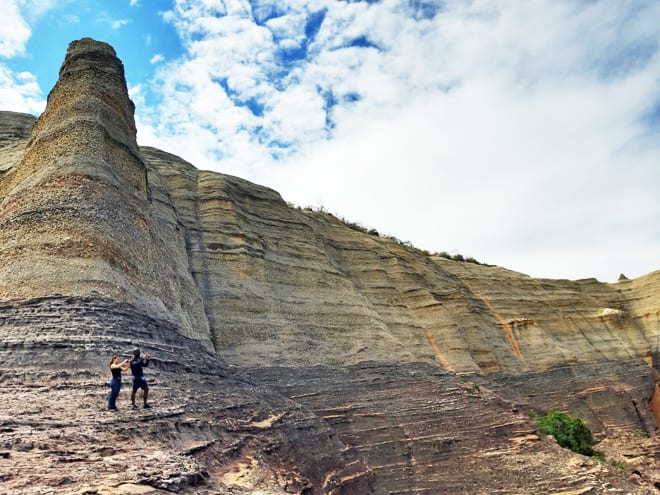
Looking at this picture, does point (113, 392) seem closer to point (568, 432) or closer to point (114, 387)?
point (114, 387)

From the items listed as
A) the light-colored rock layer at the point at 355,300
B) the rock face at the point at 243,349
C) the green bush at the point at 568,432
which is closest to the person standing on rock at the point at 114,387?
the rock face at the point at 243,349

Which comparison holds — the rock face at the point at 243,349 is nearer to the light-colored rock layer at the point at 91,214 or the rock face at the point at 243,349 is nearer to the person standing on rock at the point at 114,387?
the light-colored rock layer at the point at 91,214

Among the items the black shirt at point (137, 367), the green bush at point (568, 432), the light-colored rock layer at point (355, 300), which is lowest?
the green bush at point (568, 432)

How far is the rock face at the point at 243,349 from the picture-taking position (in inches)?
307

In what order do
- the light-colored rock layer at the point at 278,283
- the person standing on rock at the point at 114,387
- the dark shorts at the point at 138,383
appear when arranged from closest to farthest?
the person standing on rock at the point at 114,387 → the dark shorts at the point at 138,383 → the light-colored rock layer at the point at 278,283

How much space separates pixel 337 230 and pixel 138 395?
20.7 meters

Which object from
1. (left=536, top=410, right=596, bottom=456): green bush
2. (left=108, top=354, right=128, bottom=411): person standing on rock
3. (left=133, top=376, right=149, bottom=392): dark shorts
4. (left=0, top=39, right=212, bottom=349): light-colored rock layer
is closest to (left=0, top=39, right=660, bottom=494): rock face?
(left=0, top=39, right=212, bottom=349): light-colored rock layer

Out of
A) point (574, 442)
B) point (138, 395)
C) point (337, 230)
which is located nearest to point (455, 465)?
point (574, 442)

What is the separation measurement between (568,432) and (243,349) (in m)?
14.3

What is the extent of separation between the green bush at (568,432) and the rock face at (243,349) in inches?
67.9

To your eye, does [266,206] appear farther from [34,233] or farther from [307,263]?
[34,233]

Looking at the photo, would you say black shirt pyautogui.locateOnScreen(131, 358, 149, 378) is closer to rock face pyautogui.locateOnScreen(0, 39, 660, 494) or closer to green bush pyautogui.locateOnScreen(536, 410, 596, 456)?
rock face pyautogui.locateOnScreen(0, 39, 660, 494)

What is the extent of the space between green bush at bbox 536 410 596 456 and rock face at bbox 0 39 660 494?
1.73 metres

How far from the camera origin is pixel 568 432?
858 inches
